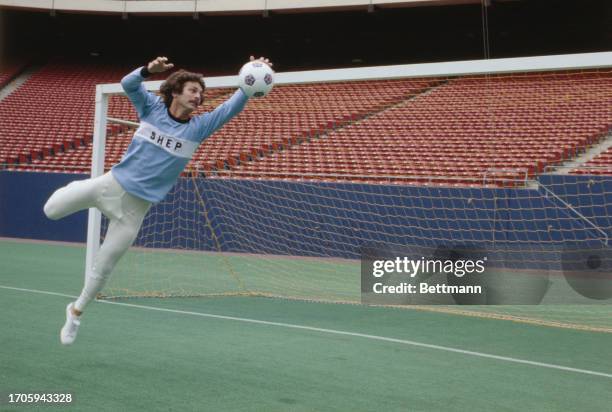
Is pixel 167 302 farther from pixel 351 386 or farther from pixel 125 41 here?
pixel 125 41

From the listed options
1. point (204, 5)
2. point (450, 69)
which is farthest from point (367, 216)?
point (204, 5)

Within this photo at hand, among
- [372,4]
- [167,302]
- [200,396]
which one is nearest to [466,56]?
[372,4]

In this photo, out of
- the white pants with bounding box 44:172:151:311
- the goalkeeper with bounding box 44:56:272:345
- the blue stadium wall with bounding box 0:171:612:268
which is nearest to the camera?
the white pants with bounding box 44:172:151:311

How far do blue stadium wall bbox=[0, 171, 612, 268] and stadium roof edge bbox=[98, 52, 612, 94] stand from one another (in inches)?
215

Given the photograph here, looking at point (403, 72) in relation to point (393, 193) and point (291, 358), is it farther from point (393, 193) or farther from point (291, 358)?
point (393, 193)

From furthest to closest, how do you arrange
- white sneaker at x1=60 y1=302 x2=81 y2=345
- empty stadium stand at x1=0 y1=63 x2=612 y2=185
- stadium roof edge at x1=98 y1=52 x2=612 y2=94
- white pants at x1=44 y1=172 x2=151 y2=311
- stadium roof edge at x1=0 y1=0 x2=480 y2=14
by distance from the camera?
stadium roof edge at x1=0 y1=0 x2=480 y2=14
empty stadium stand at x1=0 y1=63 x2=612 y2=185
stadium roof edge at x1=98 y1=52 x2=612 y2=94
white sneaker at x1=60 y1=302 x2=81 y2=345
white pants at x1=44 y1=172 x2=151 y2=311

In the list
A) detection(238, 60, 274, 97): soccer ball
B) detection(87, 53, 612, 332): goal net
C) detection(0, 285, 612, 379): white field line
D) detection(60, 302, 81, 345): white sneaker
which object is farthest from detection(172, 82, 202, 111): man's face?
detection(87, 53, 612, 332): goal net

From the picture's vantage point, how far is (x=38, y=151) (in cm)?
2162

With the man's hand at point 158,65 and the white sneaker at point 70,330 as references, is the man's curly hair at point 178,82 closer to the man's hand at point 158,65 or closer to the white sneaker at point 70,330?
the man's hand at point 158,65

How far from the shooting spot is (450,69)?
7699 millimetres

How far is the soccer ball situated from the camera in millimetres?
5492

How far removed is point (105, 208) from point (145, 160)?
0.47m

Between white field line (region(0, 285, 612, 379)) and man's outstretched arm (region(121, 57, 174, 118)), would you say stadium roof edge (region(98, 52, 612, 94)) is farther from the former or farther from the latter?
white field line (region(0, 285, 612, 379))

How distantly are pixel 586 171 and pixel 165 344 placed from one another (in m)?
10.1
